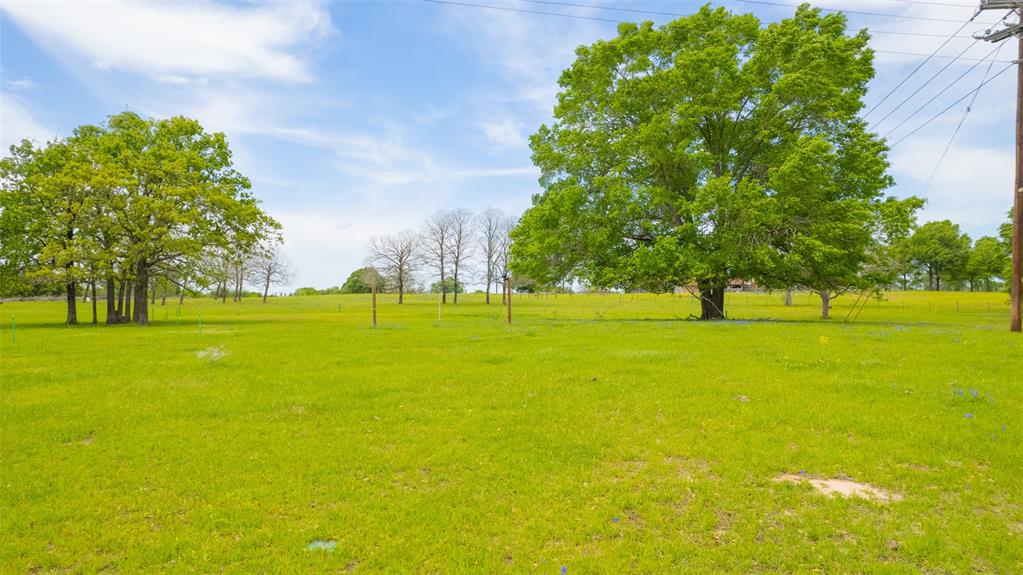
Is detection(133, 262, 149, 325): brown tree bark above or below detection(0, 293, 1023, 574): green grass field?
above

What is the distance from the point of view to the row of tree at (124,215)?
31.8 metres

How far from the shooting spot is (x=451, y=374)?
1270cm

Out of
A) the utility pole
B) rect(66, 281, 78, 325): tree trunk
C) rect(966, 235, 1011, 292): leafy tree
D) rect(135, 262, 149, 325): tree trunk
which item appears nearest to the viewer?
the utility pole

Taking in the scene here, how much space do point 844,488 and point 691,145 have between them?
974 inches

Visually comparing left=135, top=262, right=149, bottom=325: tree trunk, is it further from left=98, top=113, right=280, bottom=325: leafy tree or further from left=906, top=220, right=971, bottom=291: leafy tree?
left=906, top=220, right=971, bottom=291: leafy tree

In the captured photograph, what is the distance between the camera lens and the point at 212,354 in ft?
55.6

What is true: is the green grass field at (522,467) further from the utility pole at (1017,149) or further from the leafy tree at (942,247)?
the leafy tree at (942,247)

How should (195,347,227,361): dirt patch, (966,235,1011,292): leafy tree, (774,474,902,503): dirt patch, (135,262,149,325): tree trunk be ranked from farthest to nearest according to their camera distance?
(966,235,1011,292): leafy tree
(135,262,149,325): tree trunk
(195,347,227,361): dirt patch
(774,474,902,503): dirt patch

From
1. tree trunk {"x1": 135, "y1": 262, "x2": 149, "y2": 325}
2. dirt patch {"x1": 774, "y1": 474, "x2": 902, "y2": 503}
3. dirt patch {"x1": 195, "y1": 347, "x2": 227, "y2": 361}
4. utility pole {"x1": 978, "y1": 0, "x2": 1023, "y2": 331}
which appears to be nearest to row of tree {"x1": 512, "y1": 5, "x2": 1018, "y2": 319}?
utility pole {"x1": 978, "y1": 0, "x2": 1023, "y2": 331}

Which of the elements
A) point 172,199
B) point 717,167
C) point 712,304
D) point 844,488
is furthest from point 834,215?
point 172,199

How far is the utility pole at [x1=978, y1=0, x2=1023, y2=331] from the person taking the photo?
61.8 feet

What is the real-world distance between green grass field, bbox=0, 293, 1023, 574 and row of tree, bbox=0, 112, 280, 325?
77.0ft

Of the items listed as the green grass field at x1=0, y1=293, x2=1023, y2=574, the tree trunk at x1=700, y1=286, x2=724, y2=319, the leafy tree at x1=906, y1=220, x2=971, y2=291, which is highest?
the leafy tree at x1=906, y1=220, x2=971, y2=291

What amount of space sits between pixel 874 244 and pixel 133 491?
104 ft
